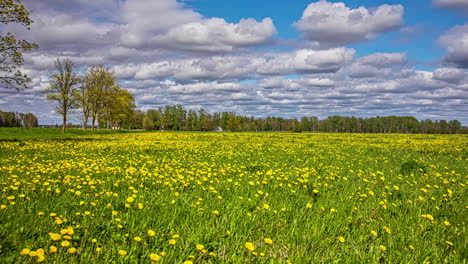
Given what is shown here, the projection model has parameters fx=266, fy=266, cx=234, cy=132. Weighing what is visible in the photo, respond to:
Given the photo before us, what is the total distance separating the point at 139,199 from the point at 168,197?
0.48 m

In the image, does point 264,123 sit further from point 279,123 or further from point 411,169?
point 411,169

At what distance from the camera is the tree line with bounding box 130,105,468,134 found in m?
137

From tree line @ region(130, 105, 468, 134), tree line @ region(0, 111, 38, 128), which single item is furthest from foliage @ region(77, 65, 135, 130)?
tree line @ region(0, 111, 38, 128)

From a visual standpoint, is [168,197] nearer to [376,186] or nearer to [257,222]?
[257,222]

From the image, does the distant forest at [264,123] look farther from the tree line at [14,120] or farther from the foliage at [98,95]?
the foliage at [98,95]

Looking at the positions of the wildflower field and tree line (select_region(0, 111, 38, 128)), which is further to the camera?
tree line (select_region(0, 111, 38, 128))

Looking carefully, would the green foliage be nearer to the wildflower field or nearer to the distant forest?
the wildflower field

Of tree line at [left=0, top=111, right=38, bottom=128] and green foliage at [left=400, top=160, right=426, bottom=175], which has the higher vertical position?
tree line at [left=0, top=111, right=38, bottom=128]

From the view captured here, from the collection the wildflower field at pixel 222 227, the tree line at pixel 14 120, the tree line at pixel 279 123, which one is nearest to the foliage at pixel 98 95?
the wildflower field at pixel 222 227

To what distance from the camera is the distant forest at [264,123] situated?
13288 cm

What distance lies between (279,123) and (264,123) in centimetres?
1340

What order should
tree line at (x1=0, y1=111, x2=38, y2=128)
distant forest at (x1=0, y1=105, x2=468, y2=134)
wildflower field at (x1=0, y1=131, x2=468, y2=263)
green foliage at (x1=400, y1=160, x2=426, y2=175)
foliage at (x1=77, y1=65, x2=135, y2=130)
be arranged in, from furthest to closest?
distant forest at (x1=0, y1=105, x2=468, y2=134), tree line at (x1=0, y1=111, x2=38, y2=128), foliage at (x1=77, y1=65, x2=135, y2=130), green foliage at (x1=400, y1=160, x2=426, y2=175), wildflower field at (x1=0, y1=131, x2=468, y2=263)

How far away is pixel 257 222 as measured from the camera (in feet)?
12.4

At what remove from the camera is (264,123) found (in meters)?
184
